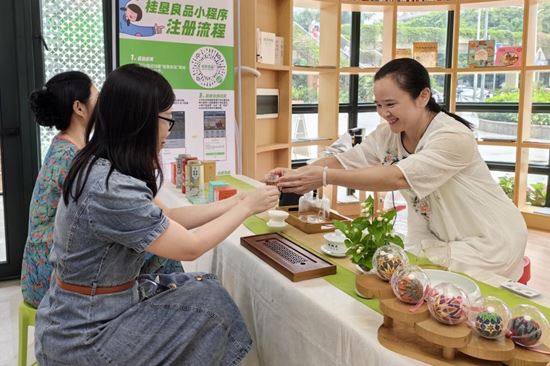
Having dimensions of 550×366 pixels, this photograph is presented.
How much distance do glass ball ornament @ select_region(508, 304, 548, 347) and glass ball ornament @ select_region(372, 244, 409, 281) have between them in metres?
0.30

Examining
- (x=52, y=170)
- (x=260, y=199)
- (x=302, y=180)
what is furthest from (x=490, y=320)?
(x=52, y=170)

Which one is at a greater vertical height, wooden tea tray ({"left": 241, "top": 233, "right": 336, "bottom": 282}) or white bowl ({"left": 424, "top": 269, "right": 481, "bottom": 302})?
white bowl ({"left": 424, "top": 269, "right": 481, "bottom": 302})

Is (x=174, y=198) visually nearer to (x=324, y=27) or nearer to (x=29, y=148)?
(x=29, y=148)

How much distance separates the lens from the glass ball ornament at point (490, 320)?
0.98 meters

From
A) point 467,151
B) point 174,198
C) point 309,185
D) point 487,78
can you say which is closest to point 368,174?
point 309,185

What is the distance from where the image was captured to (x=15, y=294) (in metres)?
3.31

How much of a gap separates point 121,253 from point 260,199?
0.52 metres

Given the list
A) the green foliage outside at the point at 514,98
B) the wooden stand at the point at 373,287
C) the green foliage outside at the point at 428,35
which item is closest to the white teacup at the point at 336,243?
the wooden stand at the point at 373,287

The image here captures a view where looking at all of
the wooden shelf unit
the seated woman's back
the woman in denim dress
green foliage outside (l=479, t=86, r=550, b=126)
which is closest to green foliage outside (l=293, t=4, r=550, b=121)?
green foliage outside (l=479, t=86, r=550, b=126)

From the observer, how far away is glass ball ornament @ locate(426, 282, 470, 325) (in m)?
1.01

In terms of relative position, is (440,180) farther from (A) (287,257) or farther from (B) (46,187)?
(B) (46,187)

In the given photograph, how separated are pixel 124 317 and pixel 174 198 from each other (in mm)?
1387

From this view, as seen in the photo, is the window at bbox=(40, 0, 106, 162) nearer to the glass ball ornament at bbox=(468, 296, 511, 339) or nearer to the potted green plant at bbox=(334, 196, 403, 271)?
the potted green plant at bbox=(334, 196, 403, 271)

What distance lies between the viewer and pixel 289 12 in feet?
14.0
